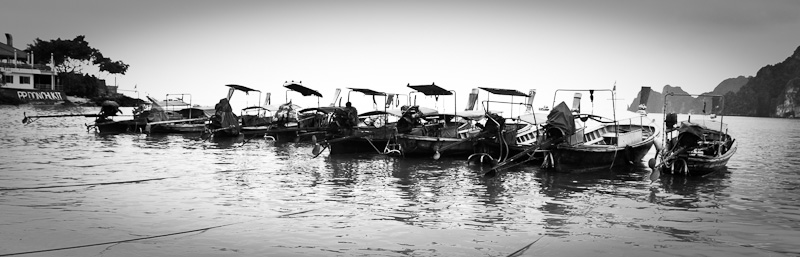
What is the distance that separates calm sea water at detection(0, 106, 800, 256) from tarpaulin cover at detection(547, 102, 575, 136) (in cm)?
156

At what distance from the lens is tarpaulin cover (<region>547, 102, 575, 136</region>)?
1980 centimetres

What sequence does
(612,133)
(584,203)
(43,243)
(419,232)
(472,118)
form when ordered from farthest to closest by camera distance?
(472,118)
(612,133)
(584,203)
(419,232)
(43,243)

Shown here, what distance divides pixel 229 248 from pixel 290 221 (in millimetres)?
2260

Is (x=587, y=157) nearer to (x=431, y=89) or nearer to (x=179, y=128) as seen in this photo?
(x=431, y=89)

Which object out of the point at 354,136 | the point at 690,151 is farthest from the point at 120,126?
the point at 690,151

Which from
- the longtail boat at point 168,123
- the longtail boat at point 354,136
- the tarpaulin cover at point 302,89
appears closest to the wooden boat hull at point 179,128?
the longtail boat at point 168,123

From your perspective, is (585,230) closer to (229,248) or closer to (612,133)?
(229,248)

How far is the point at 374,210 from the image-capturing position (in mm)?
12633

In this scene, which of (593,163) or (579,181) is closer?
(579,181)

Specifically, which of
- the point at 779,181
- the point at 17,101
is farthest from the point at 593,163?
the point at 17,101

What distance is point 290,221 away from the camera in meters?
11.3

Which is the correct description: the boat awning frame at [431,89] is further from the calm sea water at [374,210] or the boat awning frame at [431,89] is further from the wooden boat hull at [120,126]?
the wooden boat hull at [120,126]

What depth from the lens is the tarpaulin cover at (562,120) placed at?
19797 millimetres

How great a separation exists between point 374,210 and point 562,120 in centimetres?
965
